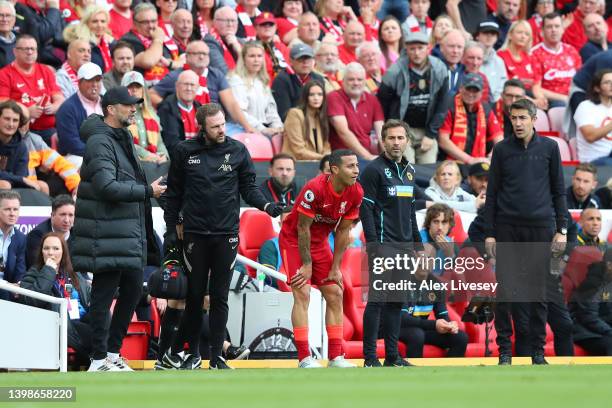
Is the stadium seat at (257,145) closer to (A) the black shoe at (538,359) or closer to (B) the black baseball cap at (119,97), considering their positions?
(B) the black baseball cap at (119,97)

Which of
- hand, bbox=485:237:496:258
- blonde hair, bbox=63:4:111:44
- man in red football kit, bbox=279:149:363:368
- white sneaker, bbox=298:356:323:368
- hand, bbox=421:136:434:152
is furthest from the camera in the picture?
hand, bbox=421:136:434:152

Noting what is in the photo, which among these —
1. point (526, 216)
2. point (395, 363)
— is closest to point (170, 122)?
point (395, 363)

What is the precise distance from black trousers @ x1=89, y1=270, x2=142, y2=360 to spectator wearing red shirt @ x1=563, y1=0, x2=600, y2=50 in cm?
1178

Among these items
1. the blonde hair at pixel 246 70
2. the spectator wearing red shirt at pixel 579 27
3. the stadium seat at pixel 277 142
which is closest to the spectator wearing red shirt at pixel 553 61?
the spectator wearing red shirt at pixel 579 27

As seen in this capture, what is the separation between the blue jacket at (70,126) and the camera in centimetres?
1405

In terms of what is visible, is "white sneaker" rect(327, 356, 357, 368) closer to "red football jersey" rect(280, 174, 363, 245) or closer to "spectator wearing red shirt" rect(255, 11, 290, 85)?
"red football jersey" rect(280, 174, 363, 245)

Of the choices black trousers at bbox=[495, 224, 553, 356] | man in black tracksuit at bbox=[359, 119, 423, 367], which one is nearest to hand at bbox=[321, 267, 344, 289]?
man in black tracksuit at bbox=[359, 119, 423, 367]

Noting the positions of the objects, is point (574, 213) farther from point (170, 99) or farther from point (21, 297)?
point (21, 297)

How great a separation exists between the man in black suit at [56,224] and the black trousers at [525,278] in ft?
12.3

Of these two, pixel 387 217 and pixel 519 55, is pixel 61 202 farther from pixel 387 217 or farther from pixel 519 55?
pixel 519 55

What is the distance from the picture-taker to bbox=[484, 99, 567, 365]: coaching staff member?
1112 cm

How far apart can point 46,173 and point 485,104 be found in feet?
18.2

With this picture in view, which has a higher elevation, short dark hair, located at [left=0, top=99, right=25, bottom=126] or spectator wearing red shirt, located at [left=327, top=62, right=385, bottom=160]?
spectator wearing red shirt, located at [left=327, top=62, right=385, bottom=160]

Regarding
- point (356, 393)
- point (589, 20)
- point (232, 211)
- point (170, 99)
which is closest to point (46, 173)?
point (170, 99)
